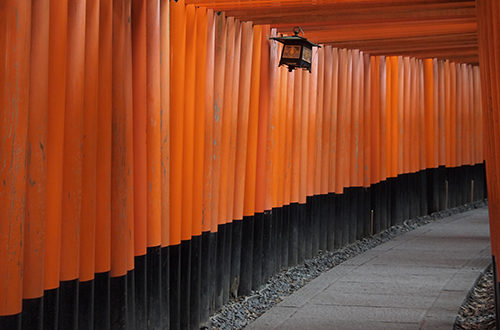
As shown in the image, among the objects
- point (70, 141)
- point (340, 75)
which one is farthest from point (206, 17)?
point (340, 75)

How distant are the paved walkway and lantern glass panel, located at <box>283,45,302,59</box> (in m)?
2.67

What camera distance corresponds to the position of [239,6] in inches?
294

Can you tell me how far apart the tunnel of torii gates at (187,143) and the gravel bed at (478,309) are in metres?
0.98

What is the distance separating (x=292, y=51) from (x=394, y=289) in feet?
9.74

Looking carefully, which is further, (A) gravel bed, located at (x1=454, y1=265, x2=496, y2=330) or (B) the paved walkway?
(B) the paved walkway

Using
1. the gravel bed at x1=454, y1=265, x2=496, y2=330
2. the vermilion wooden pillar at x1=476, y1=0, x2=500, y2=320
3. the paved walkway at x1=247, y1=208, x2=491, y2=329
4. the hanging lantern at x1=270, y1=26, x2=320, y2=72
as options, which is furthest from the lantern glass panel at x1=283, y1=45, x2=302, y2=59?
the gravel bed at x1=454, y1=265, x2=496, y2=330

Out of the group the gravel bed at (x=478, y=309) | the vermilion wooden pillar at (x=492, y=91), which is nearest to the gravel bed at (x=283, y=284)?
the gravel bed at (x=478, y=309)

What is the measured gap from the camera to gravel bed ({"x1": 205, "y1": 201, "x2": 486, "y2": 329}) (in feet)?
25.7

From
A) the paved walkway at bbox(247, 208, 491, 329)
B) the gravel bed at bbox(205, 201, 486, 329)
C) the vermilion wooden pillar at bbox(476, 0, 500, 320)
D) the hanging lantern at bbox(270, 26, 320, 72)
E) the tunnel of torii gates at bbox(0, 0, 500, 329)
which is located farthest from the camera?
the hanging lantern at bbox(270, 26, 320, 72)

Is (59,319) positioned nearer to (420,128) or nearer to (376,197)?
(376,197)

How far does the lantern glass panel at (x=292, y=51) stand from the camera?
8383mm

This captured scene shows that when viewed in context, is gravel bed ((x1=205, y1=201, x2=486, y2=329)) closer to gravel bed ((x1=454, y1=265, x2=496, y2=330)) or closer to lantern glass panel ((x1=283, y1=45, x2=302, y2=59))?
gravel bed ((x1=454, y1=265, x2=496, y2=330))

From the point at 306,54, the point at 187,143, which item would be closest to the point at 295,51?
the point at 306,54

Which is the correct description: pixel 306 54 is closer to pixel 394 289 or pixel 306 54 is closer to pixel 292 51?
pixel 292 51
